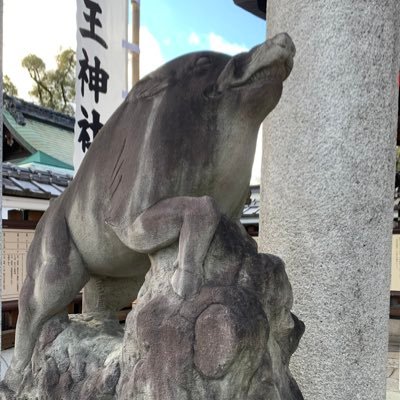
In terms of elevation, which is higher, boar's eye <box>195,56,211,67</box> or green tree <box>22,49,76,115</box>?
green tree <box>22,49,76,115</box>

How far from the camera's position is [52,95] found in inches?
556

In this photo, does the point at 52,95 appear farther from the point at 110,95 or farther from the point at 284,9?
the point at 284,9

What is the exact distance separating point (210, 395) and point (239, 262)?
26 centimetres

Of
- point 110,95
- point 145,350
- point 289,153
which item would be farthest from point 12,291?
point 145,350

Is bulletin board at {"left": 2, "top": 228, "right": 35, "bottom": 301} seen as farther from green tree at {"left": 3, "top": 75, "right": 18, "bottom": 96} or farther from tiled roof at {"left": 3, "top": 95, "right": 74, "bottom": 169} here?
green tree at {"left": 3, "top": 75, "right": 18, "bottom": 96}

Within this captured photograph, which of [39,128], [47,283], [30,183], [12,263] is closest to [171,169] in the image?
[47,283]

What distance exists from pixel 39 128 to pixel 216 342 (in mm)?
7998

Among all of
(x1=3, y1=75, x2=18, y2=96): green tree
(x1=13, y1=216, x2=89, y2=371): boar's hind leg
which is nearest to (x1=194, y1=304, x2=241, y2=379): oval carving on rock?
(x1=13, y1=216, x2=89, y2=371): boar's hind leg

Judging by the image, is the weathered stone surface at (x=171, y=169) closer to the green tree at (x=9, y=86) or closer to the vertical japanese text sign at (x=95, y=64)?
the vertical japanese text sign at (x=95, y=64)

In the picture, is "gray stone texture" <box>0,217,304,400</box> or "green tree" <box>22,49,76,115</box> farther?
"green tree" <box>22,49,76,115</box>

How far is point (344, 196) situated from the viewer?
60.1 inches

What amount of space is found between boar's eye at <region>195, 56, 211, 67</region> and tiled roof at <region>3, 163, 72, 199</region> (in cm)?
348

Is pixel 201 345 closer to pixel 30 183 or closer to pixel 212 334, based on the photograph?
pixel 212 334

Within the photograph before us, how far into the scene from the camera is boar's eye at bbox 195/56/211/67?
3.23 feet
